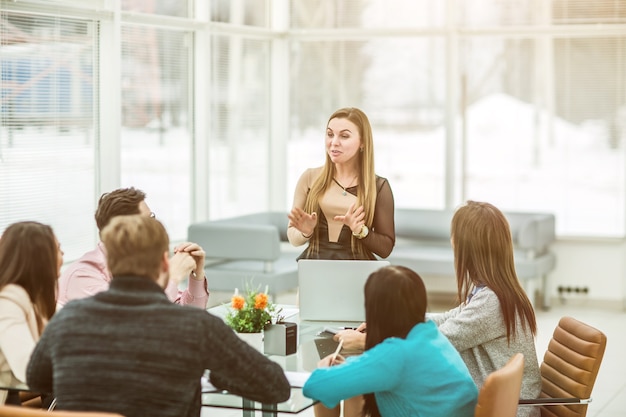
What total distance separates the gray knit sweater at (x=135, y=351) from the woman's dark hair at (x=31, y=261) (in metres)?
0.59

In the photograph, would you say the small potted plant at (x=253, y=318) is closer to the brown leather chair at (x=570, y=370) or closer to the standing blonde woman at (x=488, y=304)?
the standing blonde woman at (x=488, y=304)

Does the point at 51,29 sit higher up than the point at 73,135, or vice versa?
the point at 51,29

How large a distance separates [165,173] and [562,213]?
3737 mm

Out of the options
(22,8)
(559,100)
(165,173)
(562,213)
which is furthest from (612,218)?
(22,8)

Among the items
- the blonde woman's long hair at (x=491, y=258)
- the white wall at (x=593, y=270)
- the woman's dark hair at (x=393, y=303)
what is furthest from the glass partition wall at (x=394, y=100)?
the woman's dark hair at (x=393, y=303)

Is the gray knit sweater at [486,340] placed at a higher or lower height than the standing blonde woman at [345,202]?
lower

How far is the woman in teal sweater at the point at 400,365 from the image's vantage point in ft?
9.48

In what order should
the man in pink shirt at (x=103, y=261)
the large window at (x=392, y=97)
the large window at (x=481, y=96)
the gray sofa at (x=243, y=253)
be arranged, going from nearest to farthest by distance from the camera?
1. the man in pink shirt at (x=103, y=261)
2. the gray sofa at (x=243, y=253)
3. the large window at (x=481, y=96)
4. the large window at (x=392, y=97)

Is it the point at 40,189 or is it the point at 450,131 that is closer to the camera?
the point at 40,189

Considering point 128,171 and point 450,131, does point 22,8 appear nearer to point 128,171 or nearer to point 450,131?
point 128,171

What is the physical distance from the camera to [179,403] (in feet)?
8.64

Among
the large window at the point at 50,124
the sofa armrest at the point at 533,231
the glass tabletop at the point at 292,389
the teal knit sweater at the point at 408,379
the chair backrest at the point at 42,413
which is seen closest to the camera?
the chair backrest at the point at 42,413

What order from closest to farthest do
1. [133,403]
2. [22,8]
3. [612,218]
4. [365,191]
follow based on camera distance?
1. [133,403]
2. [365,191]
3. [22,8]
4. [612,218]

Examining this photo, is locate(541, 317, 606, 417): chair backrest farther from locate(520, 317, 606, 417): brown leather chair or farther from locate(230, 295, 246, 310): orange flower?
locate(230, 295, 246, 310): orange flower
